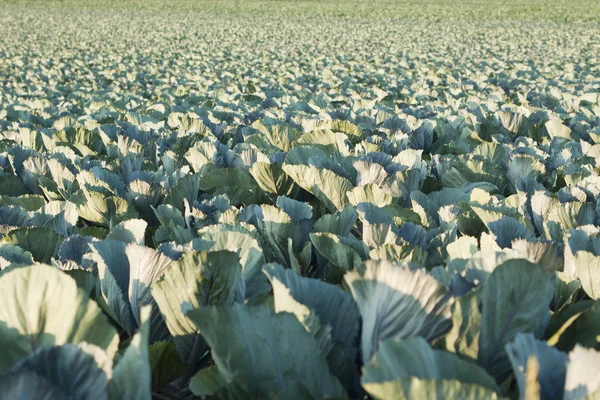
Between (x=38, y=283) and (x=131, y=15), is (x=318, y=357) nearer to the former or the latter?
(x=38, y=283)

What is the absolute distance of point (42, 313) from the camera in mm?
951

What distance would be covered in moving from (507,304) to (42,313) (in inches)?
31.4

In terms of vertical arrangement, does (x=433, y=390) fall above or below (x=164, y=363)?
above

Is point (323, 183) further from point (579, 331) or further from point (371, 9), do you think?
point (371, 9)

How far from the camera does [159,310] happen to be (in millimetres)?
1275

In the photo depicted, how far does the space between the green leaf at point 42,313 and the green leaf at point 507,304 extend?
643 millimetres

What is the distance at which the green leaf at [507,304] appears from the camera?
1.01 meters

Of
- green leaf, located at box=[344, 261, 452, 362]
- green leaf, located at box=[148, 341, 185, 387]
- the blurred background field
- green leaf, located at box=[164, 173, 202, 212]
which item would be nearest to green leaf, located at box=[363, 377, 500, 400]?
green leaf, located at box=[344, 261, 452, 362]

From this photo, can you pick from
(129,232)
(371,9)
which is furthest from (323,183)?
(371,9)

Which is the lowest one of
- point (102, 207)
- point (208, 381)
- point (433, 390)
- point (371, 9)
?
point (371, 9)

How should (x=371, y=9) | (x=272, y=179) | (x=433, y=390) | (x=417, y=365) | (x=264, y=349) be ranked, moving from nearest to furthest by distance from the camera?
1. (x=433, y=390)
2. (x=417, y=365)
3. (x=264, y=349)
4. (x=272, y=179)
5. (x=371, y=9)

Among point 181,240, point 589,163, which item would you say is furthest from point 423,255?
point 589,163

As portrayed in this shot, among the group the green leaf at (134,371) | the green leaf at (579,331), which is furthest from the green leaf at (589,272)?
the green leaf at (134,371)

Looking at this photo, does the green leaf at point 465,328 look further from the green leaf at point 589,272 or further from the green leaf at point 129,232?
the green leaf at point 129,232
